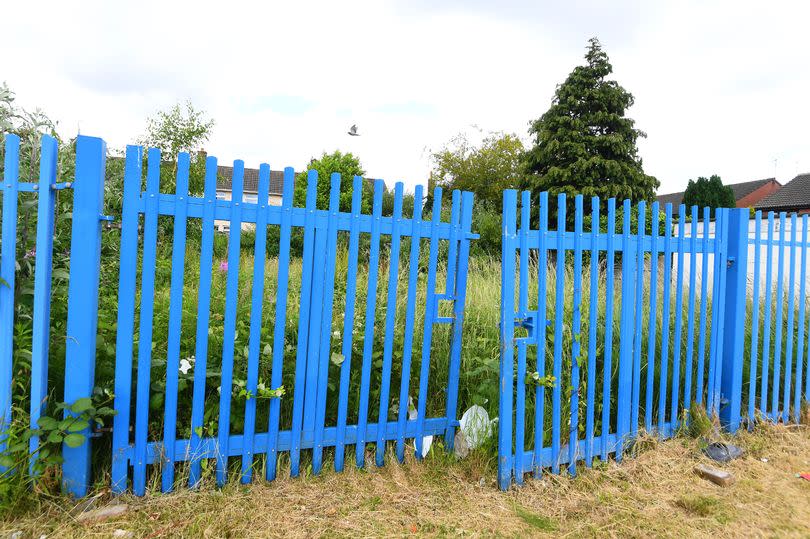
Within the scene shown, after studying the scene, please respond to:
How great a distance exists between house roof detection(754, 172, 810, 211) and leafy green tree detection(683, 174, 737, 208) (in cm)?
501

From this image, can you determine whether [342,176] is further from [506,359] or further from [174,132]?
[506,359]

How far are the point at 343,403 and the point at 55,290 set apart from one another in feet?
5.20

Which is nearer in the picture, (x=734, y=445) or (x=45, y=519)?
(x=45, y=519)

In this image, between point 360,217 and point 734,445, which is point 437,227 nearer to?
point 360,217

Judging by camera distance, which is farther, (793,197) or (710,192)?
(793,197)

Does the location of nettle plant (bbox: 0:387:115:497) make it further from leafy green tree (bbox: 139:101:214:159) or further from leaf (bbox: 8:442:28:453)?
leafy green tree (bbox: 139:101:214:159)

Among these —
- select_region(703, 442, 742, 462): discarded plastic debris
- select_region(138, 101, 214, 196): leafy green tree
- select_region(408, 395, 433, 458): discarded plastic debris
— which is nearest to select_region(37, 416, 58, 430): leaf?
select_region(408, 395, 433, 458): discarded plastic debris

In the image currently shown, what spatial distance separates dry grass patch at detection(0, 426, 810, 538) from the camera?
2.10 m

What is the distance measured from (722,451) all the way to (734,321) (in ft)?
2.92

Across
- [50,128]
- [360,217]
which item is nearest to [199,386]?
[360,217]

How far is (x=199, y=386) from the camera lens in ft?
7.55

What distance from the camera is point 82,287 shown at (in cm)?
211

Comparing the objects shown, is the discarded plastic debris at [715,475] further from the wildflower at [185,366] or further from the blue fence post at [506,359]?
the wildflower at [185,366]

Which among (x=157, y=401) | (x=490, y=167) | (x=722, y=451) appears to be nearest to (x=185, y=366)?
(x=157, y=401)
